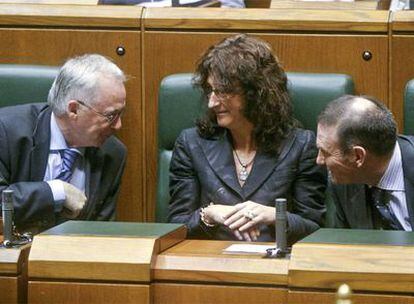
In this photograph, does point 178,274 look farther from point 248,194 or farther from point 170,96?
point 170,96

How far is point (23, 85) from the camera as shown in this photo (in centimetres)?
263

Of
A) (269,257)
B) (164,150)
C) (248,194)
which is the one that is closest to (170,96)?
(164,150)

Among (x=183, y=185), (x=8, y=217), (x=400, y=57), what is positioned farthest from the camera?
(x=400, y=57)

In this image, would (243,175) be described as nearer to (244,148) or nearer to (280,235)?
(244,148)

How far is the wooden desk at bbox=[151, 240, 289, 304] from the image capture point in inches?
67.9

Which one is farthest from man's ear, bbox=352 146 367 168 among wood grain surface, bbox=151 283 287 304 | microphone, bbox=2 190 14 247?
microphone, bbox=2 190 14 247

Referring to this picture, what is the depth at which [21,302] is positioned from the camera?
180 centimetres

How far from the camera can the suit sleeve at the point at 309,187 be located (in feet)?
7.94

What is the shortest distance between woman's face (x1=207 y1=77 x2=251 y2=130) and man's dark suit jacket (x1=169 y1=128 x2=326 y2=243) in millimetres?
50

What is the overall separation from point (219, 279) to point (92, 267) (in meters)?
0.20

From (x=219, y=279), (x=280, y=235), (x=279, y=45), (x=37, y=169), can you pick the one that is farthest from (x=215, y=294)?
(x=279, y=45)

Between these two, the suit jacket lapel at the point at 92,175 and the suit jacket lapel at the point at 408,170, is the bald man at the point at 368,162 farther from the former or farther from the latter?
the suit jacket lapel at the point at 92,175

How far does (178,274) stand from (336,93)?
0.85 meters

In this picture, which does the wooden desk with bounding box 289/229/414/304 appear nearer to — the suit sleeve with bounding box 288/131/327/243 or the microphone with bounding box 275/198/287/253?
the microphone with bounding box 275/198/287/253
